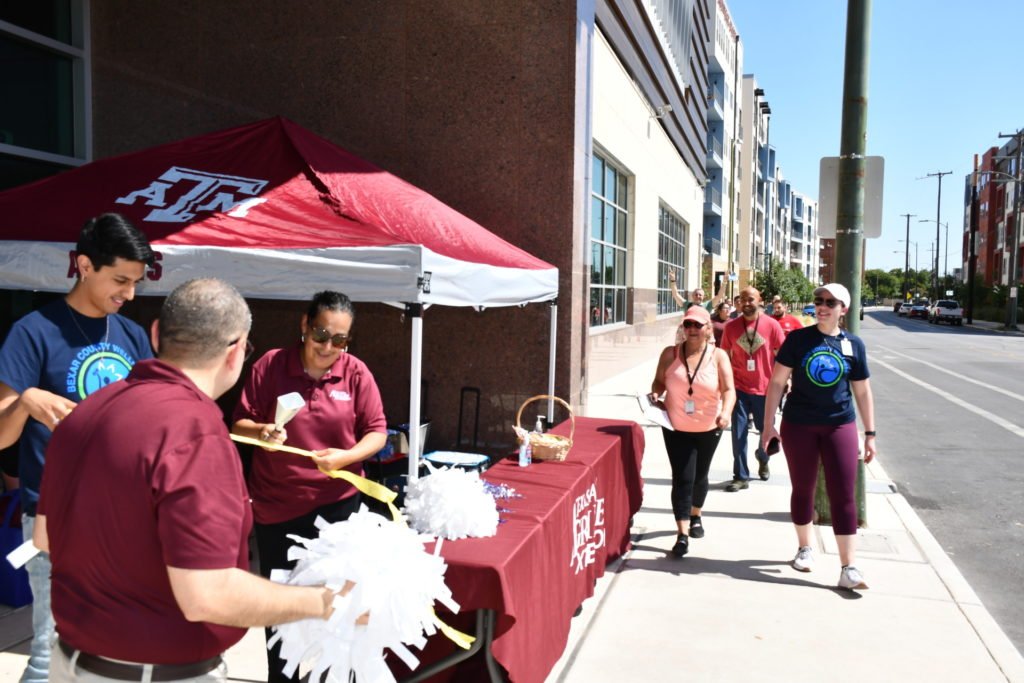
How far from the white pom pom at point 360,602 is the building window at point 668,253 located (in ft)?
48.5

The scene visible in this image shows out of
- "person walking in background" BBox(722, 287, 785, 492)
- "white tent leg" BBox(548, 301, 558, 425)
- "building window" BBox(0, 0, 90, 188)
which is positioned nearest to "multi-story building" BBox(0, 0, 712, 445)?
"building window" BBox(0, 0, 90, 188)

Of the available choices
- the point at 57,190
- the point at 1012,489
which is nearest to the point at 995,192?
the point at 1012,489

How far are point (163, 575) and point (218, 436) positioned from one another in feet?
1.00

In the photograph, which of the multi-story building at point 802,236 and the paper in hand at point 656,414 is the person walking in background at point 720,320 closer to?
the paper in hand at point 656,414

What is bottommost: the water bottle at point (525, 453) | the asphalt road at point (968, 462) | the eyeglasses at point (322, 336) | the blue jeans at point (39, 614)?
the asphalt road at point (968, 462)

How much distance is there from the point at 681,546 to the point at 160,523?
4692 millimetres

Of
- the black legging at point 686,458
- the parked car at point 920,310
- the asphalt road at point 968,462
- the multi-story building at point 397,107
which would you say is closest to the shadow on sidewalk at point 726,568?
the black legging at point 686,458

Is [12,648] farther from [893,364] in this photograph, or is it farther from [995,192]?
[995,192]

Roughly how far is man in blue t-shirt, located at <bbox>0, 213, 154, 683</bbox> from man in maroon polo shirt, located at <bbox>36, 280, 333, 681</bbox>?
1.20 metres

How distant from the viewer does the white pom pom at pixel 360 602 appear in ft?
6.39

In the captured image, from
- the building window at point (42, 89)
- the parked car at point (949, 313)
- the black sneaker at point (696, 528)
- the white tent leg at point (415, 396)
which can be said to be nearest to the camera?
the white tent leg at point (415, 396)

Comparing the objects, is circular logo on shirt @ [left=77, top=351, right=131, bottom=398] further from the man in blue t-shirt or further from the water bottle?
the water bottle

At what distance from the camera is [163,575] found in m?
1.69

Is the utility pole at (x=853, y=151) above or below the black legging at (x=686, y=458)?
above
